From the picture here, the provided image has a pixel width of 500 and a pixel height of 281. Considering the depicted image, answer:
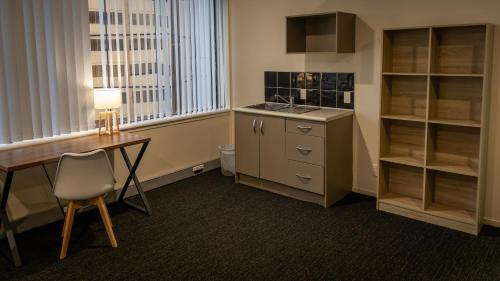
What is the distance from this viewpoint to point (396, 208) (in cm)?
389

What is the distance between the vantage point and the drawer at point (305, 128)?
157 inches

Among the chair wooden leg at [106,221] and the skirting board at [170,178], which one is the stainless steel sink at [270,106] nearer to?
the skirting board at [170,178]

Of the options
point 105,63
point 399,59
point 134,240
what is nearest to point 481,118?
point 399,59

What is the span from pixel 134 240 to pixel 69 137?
1114 mm

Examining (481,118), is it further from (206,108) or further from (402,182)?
(206,108)

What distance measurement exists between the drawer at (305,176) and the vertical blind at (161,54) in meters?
1.48

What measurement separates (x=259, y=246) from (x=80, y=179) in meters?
1.39

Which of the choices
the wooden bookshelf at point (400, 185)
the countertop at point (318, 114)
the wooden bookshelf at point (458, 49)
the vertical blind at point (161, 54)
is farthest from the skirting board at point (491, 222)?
the vertical blind at point (161, 54)

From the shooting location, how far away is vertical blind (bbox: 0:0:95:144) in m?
3.46

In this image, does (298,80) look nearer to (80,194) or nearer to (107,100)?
(107,100)

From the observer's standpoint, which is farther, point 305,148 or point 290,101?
point 290,101

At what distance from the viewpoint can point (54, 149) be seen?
3467 millimetres

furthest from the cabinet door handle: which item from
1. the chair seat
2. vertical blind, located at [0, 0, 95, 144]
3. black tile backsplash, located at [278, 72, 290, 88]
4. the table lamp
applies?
vertical blind, located at [0, 0, 95, 144]

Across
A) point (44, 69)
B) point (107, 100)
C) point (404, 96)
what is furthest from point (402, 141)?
point (44, 69)
